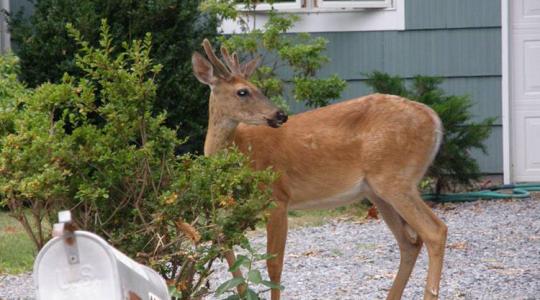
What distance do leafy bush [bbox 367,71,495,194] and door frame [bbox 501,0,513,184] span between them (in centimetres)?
100

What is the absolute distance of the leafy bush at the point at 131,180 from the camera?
456 centimetres

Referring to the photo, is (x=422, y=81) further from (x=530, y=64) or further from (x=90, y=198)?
(x=90, y=198)

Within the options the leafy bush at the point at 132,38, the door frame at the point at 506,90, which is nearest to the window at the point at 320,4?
the door frame at the point at 506,90

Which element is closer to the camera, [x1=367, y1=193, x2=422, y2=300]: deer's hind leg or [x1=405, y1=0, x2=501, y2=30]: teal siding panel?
[x1=367, y1=193, x2=422, y2=300]: deer's hind leg

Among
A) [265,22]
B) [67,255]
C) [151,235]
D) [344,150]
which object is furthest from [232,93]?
[265,22]

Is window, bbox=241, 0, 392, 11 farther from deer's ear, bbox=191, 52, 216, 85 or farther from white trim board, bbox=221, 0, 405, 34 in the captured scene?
deer's ear, bbox=191, 52, 216, 85

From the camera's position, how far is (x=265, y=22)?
12.2m

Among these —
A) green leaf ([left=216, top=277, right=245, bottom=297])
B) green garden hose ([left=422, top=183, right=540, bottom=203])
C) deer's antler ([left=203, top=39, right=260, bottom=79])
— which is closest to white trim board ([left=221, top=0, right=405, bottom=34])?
green garden hose ([left=422, top=183, right=540, bottom=203])

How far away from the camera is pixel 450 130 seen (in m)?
10.9

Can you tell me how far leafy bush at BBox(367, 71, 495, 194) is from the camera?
35.6 ft

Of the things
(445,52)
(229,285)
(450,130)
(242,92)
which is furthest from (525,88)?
(229,285)

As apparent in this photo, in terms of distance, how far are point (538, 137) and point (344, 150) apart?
17.9 ft

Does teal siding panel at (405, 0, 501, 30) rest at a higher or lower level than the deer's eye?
higher

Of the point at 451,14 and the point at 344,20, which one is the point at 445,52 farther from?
the point at 344,20
